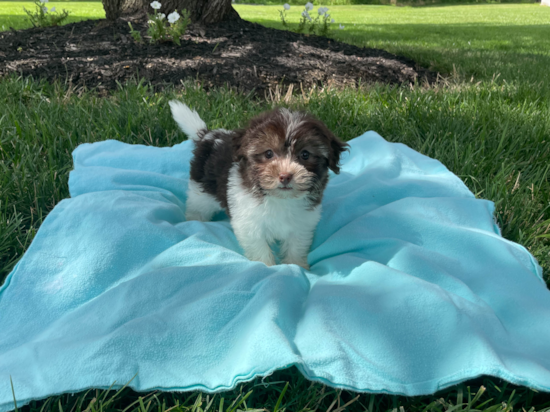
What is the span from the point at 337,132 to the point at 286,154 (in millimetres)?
2184

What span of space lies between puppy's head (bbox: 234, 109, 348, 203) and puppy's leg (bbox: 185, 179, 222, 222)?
2.23ft

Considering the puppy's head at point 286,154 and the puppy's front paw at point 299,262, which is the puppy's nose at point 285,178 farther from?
the puppy's front paw at point 299,262

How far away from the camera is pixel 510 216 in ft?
10.5

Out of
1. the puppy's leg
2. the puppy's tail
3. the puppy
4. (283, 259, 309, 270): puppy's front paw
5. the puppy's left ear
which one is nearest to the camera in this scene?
the puppy

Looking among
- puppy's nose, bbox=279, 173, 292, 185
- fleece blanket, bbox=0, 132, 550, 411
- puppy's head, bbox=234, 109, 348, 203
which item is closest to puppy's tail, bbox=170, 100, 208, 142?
fleece blanket, bbox=0, 132, 550, 411

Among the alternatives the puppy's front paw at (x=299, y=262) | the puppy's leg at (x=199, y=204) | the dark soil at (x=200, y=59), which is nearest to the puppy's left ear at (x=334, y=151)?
the puppy's front paw at (x=299, y=262)

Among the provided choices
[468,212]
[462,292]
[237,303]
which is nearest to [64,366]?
[237,303]

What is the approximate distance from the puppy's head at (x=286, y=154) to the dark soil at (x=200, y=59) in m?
3.02

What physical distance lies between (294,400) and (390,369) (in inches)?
17.3

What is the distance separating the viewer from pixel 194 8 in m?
7.71

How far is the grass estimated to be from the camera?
1.88m

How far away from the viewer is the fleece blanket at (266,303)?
187 cm

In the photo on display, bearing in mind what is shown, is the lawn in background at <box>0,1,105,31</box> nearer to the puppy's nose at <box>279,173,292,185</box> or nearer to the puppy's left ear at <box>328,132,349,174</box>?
the puppy's left ear at <box>328,132,349,174</box>

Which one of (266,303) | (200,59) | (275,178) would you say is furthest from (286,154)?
(200,59)
